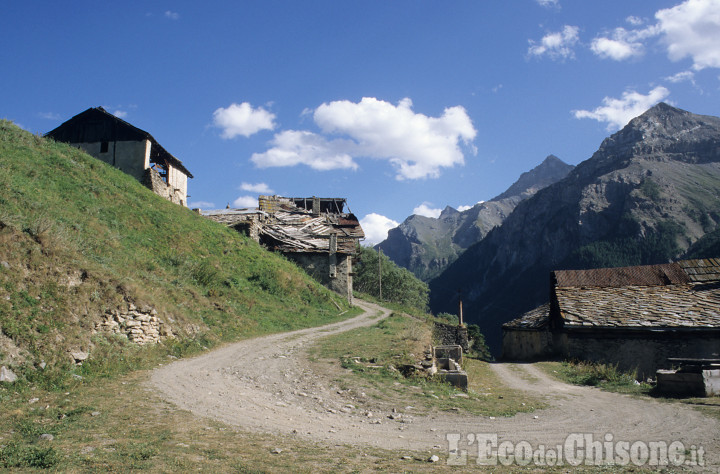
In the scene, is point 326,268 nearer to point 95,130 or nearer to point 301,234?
point 301,234

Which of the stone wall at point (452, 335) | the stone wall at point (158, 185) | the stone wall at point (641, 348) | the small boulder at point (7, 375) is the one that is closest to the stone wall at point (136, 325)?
the small boulder at point (7, 375)

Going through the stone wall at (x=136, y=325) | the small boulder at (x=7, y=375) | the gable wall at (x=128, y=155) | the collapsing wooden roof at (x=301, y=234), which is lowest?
the small boulder at (x=7, y=375)

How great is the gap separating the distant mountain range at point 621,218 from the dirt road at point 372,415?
126 m

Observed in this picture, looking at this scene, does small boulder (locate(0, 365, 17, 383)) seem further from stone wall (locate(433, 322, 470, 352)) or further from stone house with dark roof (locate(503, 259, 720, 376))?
stone wall (locate(433, 322, 470, 352))

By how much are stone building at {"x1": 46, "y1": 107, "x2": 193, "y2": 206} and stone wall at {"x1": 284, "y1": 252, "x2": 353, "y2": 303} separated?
42.4 ft

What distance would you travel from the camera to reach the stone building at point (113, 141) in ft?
105

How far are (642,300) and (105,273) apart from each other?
→ 23.4 m

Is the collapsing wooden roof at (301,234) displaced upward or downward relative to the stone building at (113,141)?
downward

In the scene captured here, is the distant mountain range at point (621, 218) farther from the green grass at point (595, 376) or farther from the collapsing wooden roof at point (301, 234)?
the green grass at point (595, 376)

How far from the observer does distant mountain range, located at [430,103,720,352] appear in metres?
134

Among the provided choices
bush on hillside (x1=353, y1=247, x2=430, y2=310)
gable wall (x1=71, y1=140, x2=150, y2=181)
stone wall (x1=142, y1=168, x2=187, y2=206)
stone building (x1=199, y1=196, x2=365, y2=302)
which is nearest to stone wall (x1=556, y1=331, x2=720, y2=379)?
stone building (x1=199, y1=196, x2=365, y2=302)

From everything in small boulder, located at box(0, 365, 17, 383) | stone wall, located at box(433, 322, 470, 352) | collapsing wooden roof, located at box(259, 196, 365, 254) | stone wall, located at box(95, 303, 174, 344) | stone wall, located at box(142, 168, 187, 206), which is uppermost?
stone wall, located at box(142, 168, 187, 206)

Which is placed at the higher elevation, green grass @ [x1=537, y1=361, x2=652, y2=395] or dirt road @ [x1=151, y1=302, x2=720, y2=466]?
dirt road @ [x1=151, y1=302, x2=720, y2=466]

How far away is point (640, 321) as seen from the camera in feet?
58.3
